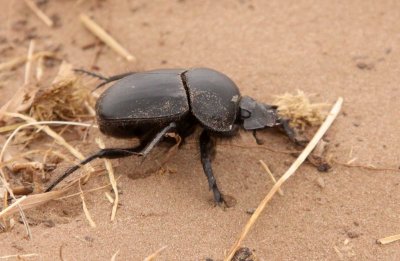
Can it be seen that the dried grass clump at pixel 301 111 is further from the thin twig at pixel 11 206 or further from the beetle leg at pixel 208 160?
the thin twig at pixel 11 206

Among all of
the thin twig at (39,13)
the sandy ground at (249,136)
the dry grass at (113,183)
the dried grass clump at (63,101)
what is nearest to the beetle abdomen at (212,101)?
the sandy ground at (249,136)

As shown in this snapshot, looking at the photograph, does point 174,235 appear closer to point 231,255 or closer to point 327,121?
point 231,255

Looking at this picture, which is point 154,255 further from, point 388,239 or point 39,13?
point 39,13

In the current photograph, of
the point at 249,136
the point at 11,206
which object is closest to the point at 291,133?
the point at 249,136

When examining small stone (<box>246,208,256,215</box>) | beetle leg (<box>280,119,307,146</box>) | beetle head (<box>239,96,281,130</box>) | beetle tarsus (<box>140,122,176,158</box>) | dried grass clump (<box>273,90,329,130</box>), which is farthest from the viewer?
dried grass clump (<box>273,90,329,130</box>)

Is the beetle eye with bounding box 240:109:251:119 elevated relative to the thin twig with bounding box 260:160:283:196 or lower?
elevated

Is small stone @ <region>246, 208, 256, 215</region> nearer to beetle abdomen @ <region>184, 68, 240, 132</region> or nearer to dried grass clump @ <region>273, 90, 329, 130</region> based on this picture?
beetle abdomen @ <region>184, 68, 240, 132</region>

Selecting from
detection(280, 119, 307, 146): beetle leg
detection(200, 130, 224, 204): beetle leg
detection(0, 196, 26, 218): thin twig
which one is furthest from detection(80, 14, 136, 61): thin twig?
detection(0, 196, 26, 218): thin twig
